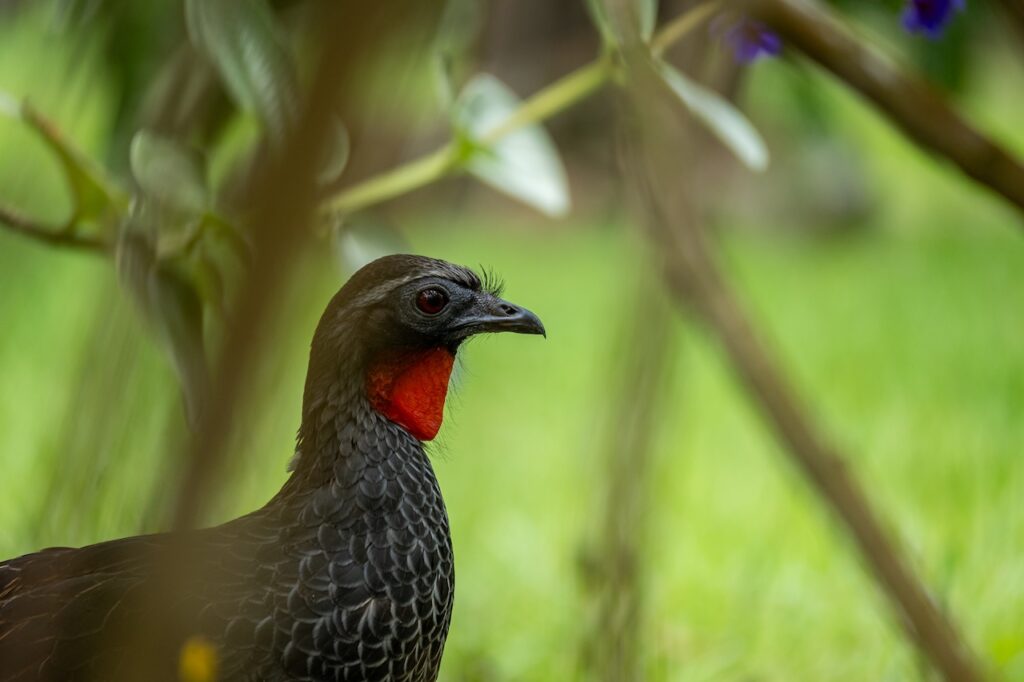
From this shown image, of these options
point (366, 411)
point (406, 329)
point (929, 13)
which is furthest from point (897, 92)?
point (366, 411)

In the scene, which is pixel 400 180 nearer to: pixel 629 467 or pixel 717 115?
pixel 717 115

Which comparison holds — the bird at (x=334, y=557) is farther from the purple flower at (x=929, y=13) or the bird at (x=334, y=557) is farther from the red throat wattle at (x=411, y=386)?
the purple flower at (x=929, y=13)

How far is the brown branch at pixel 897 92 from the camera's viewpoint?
1754mm

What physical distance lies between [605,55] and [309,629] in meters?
1.08

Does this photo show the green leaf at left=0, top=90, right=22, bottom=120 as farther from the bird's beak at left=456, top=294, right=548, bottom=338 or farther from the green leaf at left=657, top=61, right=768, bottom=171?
the green leaf at left=657, top=61, right=768, bottom=171

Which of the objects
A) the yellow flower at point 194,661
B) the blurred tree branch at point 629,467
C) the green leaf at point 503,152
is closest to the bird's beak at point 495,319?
the green leaf at point 503,152

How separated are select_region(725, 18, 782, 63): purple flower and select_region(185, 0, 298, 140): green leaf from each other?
0.71m

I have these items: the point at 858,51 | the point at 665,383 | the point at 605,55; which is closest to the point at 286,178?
the point at 665,383

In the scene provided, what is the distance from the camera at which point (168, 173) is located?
2107mm

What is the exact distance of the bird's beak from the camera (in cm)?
206

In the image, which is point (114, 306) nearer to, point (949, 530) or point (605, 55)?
point (605, 55)

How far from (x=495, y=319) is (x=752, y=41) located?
0.63 m

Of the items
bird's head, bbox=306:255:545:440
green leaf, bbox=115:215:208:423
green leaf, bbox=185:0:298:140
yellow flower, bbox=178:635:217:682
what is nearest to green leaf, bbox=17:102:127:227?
green leaf, bbox=115:215:208:423

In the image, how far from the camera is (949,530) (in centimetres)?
369
